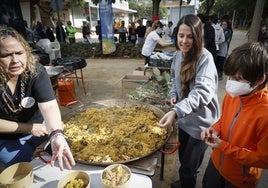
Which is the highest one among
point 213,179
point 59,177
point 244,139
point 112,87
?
point 244,139

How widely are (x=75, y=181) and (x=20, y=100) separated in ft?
2.79

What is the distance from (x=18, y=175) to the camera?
53.4 inches

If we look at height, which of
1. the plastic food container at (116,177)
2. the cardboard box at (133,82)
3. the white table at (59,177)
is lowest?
the cardboard box at (133,82)

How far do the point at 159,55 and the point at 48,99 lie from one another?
3664 mm

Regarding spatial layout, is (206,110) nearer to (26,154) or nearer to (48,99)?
(48,99)

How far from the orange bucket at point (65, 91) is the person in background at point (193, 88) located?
3.48 m

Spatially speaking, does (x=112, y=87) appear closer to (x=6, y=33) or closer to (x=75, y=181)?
(x=6, y=33)

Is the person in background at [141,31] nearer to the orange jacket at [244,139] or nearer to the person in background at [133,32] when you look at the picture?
the person in background at [133,32]

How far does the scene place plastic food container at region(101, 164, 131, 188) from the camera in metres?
1.21

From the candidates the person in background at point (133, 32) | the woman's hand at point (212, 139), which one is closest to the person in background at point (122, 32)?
the person in background at point (133, 32)

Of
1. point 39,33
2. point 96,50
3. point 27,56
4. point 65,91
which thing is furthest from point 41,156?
point 39,33

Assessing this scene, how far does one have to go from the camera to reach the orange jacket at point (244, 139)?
1.37 meters

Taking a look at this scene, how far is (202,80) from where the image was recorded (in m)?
1.70

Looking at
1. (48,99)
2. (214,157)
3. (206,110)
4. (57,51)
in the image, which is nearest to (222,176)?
(214,157)
